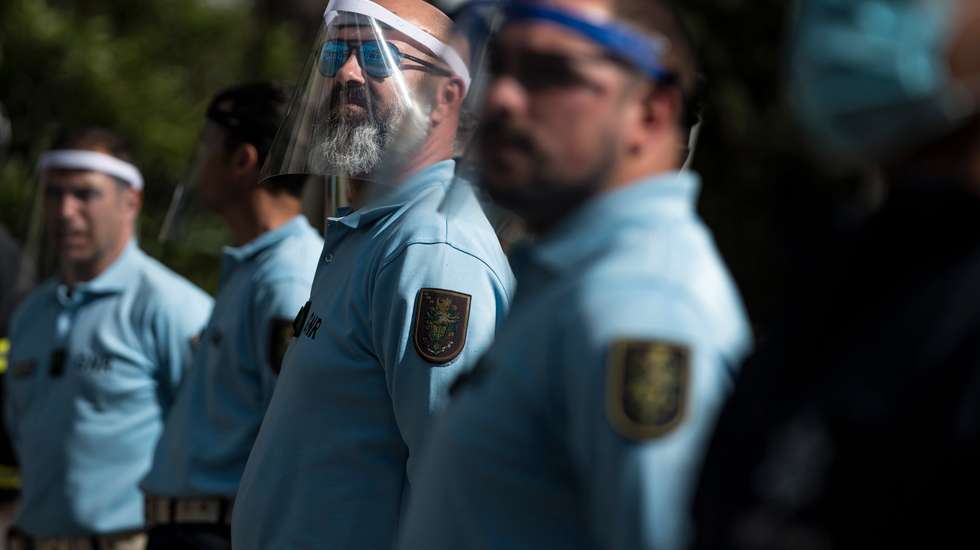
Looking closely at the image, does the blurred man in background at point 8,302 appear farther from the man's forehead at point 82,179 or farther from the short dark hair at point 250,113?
the short dark hair at point 250,113

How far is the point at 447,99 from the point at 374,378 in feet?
2.02

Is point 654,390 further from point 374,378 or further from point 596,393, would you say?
point 374,378

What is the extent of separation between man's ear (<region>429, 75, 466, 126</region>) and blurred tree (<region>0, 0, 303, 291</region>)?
7.16 meters

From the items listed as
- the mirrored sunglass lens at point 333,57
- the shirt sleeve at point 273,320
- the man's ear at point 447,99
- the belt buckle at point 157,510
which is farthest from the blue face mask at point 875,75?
the belt buckle at point 157,510

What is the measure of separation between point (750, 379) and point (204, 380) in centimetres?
302

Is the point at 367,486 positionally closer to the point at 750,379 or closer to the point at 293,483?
the point at 293,483

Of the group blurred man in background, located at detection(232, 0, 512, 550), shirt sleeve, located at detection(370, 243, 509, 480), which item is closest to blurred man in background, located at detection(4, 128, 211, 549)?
blurred man in background, located at detection(232, 0, 512, 550)

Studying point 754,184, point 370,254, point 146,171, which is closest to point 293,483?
point 370,254

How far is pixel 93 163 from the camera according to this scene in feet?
19.6

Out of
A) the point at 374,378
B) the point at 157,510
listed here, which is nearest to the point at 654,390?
the point at 374,378

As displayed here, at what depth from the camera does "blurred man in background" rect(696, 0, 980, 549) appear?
146 centimetres

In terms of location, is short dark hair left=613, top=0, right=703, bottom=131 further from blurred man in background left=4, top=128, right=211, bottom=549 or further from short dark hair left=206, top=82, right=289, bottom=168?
blurred man in background left=4, top=128, right=211, bottom=549

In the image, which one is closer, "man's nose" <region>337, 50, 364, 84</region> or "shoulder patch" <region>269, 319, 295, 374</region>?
"man's nose" <region>337, 50, 364, 84</region>

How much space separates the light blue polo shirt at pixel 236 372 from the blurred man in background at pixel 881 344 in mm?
2631
